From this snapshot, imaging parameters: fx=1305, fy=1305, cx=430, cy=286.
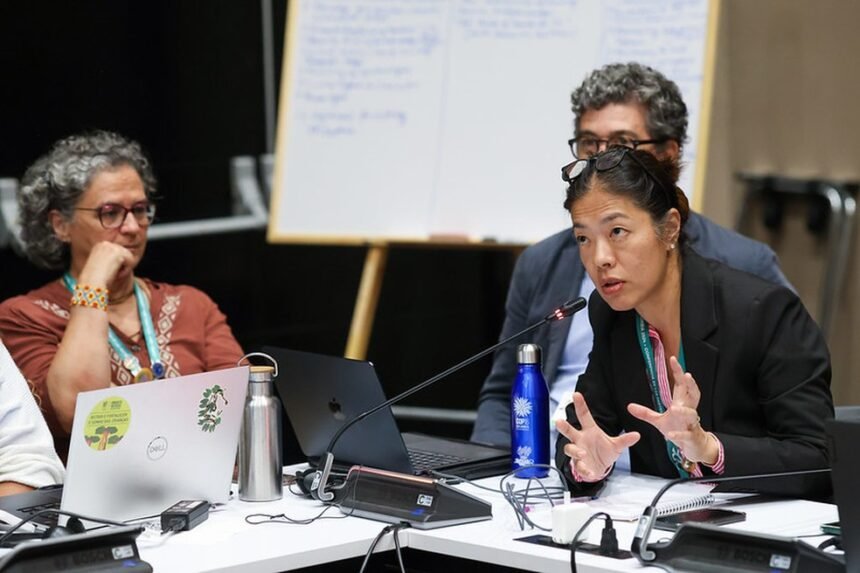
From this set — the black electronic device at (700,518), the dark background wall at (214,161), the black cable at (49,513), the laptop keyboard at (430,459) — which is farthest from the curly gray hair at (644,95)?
the dark background wall at (214,161)

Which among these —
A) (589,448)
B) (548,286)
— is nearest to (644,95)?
(548,286)

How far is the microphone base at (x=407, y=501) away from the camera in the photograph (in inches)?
88.6

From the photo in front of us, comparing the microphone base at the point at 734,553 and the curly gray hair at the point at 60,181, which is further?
the curly gray hair at the point at 60,181

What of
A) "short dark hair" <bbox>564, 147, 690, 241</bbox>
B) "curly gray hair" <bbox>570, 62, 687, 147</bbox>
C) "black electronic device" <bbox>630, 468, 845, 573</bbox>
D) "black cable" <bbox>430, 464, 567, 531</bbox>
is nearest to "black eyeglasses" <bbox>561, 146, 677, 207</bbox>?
"short dark hair" <bbox>564, 147, 690, 241</bbox>

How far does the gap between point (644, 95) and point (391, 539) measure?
1462 mm

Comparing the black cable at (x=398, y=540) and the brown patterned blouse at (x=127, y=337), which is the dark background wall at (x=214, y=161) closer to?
the brown patterned blouse at (x=127, y=337)

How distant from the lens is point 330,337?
5.46 m

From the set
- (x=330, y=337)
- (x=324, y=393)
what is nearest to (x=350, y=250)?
(x=330, y=337)

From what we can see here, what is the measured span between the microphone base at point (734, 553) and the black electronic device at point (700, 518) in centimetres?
18

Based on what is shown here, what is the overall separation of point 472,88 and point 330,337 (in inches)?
68.9

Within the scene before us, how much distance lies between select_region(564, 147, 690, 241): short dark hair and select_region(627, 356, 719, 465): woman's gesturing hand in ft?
1.22

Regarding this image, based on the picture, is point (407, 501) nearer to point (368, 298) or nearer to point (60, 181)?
point (60, 181)

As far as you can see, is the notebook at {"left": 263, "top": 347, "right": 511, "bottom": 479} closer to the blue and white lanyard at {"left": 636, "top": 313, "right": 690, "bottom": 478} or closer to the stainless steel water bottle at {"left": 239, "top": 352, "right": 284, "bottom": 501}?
the stainless steel water bottle at {"left": 239, "top": 352, "right": 284, "bottom": 501}

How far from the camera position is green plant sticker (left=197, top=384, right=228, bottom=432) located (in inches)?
91.9
